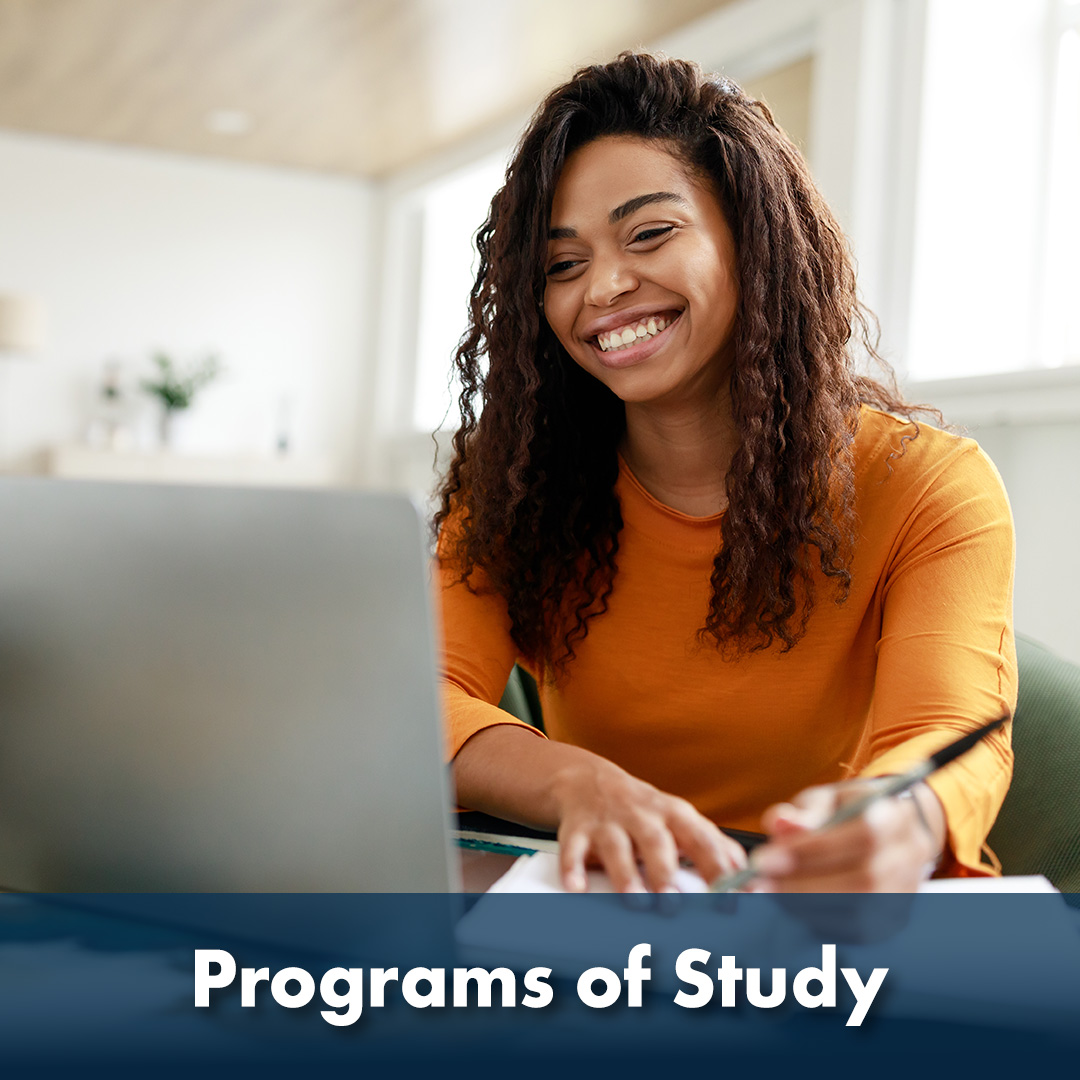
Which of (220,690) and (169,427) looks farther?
(169,427)

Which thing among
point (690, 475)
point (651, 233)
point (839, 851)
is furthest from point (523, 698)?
Answer: point (839, 851)

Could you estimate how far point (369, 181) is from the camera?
7121 mm

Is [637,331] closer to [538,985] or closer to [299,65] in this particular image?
[538,985]

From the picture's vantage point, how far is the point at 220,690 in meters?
0.60

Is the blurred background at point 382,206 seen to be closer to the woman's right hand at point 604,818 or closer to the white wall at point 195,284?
the white wall at point 195,284

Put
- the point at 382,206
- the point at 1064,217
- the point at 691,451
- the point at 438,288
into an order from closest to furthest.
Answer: the point at 691,451 → the point at 1064,217 → the point at 438,288 → the point at 382,206

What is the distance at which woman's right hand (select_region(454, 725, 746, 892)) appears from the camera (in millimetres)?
701

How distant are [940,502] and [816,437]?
0.15 m

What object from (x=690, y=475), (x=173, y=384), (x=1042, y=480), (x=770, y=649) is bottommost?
(x=770, y=649)

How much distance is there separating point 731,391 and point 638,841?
668mm

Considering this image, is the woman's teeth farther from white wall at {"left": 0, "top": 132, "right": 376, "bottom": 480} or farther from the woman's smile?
white wall at {"left": 0, "top": 132, "right": 376, "bottom": 480}

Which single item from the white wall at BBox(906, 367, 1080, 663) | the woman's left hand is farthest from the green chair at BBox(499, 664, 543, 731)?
the white wall at BBox(906, 367, 1080, 663)

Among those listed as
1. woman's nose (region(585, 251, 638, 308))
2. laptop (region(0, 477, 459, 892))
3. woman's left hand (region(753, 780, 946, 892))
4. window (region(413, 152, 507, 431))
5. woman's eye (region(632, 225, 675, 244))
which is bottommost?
woman's left hand (region(753, 780, 946, 892))

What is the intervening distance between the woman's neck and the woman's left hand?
644 millimetres
